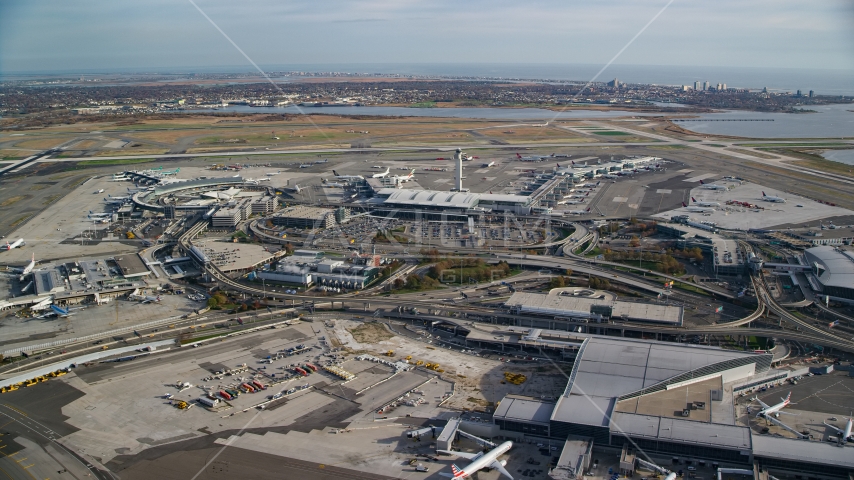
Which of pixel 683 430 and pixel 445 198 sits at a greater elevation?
pixel 445 198

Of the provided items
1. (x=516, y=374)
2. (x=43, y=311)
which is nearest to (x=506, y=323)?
(x=516, y=374)

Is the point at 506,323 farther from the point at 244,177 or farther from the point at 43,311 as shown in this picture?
the point at 244,177

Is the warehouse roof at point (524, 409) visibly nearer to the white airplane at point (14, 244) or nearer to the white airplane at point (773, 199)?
the white airplane at point (14, 244)

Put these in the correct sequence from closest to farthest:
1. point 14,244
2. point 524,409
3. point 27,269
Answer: point 524,409 < point 27,269 < point 14,244

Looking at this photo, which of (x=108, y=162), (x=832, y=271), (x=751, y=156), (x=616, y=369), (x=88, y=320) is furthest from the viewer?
(x=751, y=156)

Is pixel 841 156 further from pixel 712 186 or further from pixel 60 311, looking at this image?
pixel 60 311

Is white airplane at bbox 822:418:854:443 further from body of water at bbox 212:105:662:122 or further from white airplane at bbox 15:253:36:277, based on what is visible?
body of water at bbox 212:105:662:122

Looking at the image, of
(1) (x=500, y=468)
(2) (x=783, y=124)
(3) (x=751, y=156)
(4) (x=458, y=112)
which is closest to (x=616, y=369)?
(1) (x=500, y=468)
